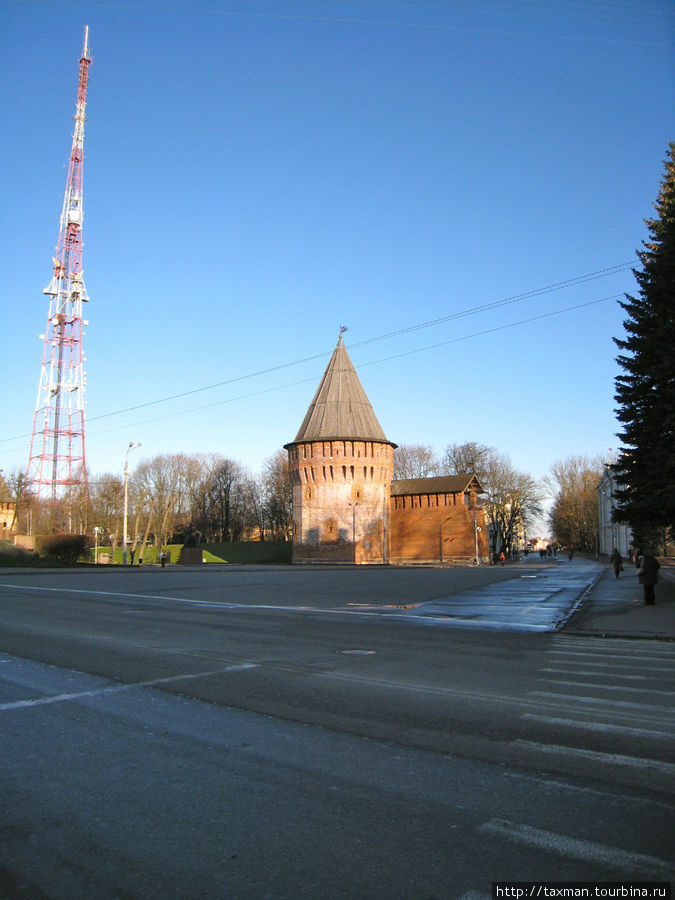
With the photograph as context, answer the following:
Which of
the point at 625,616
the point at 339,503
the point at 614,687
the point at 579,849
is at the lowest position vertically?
the point at 625,616

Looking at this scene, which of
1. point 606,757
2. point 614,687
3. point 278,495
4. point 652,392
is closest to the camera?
point 606,757

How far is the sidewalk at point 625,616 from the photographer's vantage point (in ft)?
45.0

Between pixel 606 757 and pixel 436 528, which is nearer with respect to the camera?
pixel 606 757

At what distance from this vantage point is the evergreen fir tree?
20250 mm

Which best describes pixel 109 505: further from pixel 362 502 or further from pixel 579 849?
pixel 579 849

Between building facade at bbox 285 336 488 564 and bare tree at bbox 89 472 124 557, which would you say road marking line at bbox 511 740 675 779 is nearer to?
building facade at bbox 285 336 488 564

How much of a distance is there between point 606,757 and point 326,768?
2154 mm

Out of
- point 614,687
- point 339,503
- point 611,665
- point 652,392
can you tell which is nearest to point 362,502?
point 339,503

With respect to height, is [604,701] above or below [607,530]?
above

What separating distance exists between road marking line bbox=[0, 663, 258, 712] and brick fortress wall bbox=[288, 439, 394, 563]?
2238 inches

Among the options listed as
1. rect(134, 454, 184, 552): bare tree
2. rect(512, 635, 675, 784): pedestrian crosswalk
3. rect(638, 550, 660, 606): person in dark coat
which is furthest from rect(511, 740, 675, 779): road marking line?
rect(134, 454, 184, 552): bare tree

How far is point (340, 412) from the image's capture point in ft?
226

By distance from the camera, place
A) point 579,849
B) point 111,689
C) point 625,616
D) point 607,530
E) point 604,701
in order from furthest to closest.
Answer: point 607,530 → point 625,616 → point 111,689 → point 604,701 → point 579,849

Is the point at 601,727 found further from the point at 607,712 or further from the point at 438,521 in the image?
the point at 438,521
